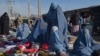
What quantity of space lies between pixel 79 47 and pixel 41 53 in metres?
Answer: 1.46

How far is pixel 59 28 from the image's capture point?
12.6 meters

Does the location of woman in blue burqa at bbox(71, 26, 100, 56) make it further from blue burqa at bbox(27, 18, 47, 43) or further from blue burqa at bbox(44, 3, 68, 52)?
blue burqa at bbox(27, 18, 47, 43)

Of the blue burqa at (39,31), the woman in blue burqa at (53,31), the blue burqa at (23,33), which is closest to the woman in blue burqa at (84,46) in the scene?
the woman in blue burqa at (53,31)

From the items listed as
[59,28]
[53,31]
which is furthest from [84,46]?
[59,28]

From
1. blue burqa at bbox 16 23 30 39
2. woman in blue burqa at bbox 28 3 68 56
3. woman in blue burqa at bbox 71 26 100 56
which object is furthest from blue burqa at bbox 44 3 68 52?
blue burqa at bbox 16 23 30 39

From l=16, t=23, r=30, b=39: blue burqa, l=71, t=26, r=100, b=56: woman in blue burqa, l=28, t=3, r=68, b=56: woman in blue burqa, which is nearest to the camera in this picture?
l=71, t=26, r=100, b=56: woman in blue burqa

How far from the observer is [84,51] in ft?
35.1

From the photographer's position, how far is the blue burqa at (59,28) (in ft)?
38.5

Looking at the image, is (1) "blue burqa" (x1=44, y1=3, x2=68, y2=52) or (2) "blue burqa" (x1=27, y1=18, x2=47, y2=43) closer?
(1) "blue burqa" (x1=44, y1=3, x2=68, y2=52)

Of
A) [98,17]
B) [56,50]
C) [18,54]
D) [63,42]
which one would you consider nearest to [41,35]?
[63,42]

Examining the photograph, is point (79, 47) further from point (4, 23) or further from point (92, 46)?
point (4, 23)

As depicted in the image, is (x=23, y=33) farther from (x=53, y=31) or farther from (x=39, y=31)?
(x=53, y=31)

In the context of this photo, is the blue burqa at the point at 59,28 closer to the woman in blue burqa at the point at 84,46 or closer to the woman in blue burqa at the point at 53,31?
the woman in blue burqa at the point at 53,31

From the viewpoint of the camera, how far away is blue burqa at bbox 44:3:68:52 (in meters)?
11.8
